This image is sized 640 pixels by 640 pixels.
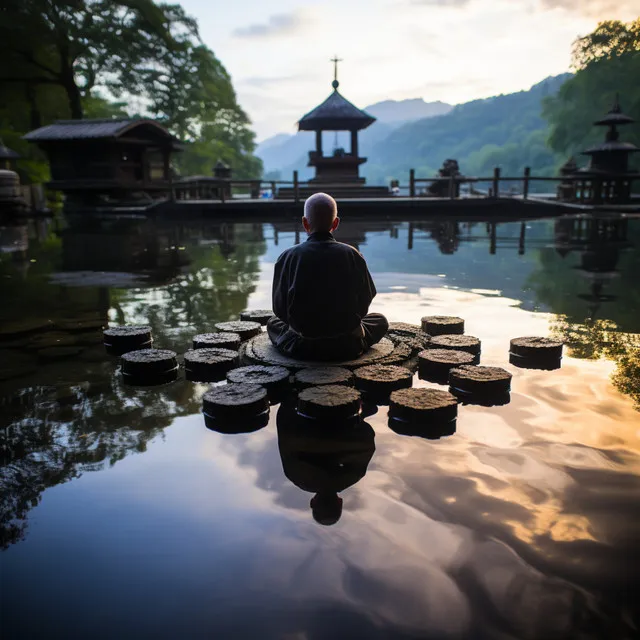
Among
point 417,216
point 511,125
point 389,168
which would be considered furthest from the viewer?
point 389,168

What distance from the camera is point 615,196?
85.8 ft

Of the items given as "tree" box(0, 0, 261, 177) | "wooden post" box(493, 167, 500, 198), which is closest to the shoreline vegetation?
"tree" box(0, 0, 261, 177)

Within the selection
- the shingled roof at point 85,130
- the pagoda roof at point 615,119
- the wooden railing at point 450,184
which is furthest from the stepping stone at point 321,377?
the pagoda roof at point 615,119

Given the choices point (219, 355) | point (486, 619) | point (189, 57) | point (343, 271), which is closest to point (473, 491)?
point (486, 619)

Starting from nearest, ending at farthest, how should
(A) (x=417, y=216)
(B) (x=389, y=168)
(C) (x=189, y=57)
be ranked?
(A) (x=417, y=216), (C) (x=189, y=57), (B) (x=389, y=168)

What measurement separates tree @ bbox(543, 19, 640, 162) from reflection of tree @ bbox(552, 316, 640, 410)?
4084 centimetres

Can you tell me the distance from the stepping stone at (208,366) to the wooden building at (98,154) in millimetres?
21261

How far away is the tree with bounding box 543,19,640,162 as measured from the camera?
43.5 meters

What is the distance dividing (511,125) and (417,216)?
127 m

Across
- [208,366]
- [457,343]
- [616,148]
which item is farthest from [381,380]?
[616,148]

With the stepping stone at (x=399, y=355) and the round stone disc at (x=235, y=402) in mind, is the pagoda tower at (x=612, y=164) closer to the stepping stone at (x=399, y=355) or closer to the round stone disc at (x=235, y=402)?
the stepping stone at (x=399, y=355)

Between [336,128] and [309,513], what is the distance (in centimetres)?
2972

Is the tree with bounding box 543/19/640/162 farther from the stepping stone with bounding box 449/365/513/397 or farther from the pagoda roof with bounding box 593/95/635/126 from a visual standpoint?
the stepping stone with bounding box 449/365/513/397

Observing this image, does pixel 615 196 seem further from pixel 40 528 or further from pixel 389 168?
pixel 389 168
